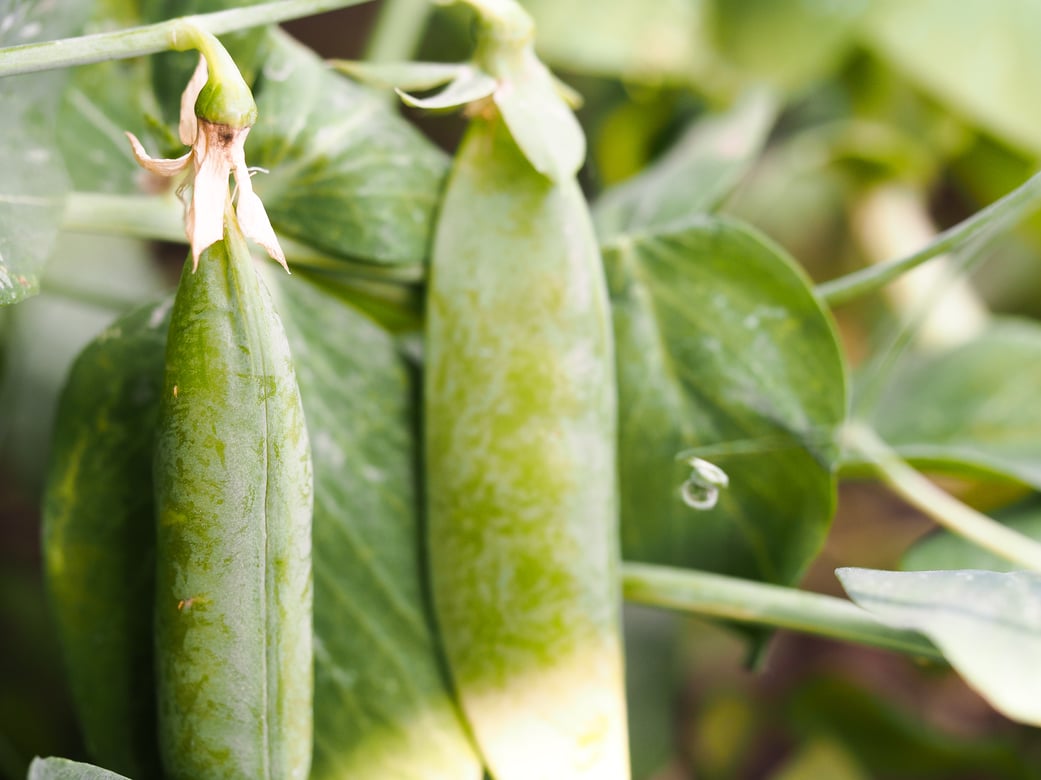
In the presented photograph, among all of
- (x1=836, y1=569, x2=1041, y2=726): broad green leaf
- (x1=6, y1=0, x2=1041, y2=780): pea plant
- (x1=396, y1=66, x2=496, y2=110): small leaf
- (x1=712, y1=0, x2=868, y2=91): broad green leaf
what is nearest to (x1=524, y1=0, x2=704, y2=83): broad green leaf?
(x1=712, y1=0, x2=868, y2=91): broad green leaf

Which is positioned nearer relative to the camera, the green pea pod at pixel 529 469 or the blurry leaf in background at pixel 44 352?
the green pea pod at pixel 529 469

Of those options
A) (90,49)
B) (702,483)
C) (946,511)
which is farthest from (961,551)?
(90,49)

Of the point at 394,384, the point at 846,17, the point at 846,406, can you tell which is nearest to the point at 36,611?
the point at 394,384

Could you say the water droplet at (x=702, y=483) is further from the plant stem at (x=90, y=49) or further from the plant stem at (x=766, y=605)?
the plant stem at (x=90, y=49)

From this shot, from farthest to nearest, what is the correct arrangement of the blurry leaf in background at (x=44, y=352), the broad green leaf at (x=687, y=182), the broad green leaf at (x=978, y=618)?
the blurry leaf in background at (x=44, y=352) < the broad green leaf at (x=687, y=182) < the broad green leaf at (x=978, y=618)

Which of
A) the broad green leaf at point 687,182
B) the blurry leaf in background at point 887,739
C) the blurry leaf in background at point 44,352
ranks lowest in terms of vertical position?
the blurry leaf in background at point 887,739

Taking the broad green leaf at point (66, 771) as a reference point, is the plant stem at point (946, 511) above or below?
below

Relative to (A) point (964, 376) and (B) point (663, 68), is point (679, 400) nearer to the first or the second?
(A) point (964, 376)

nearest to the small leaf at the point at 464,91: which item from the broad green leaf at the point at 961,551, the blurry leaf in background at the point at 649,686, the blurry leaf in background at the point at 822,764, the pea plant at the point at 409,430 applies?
the pea plant at the point at 409,430
